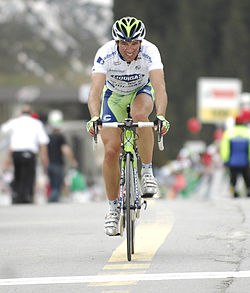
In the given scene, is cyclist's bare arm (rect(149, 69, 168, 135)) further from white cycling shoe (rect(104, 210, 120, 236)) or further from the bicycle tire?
white cycling shoe (rect(104, 210, 120, 236))

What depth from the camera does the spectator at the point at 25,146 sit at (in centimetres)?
1875

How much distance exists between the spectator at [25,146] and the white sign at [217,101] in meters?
19.6

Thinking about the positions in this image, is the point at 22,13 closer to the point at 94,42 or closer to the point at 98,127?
the point at 94,42

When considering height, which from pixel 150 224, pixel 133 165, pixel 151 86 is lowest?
pixel 150 224

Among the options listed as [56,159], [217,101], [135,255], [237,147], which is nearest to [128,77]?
[135,255]

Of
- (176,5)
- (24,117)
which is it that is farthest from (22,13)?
(24,117)

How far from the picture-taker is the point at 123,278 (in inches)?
296

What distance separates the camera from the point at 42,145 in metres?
18.9

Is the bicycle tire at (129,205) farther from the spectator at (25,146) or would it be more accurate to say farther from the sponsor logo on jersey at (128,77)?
the spectator at (25,146)

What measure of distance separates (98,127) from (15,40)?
15853 cm

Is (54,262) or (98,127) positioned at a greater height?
(98,127)

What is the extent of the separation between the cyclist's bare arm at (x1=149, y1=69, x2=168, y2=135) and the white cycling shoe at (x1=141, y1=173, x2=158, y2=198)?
1.79 feet

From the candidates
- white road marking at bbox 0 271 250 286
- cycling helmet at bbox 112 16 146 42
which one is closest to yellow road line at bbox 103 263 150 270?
white road marking at bbox 0 271 250 286

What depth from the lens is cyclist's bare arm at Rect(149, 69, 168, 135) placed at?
8617 mm
